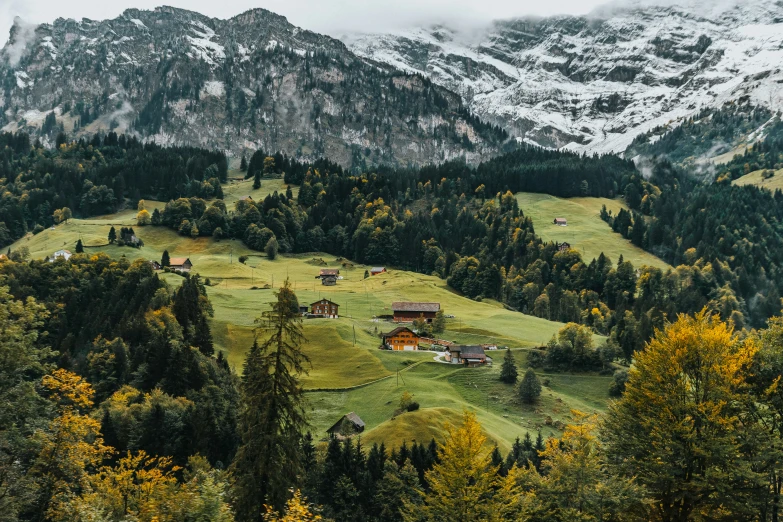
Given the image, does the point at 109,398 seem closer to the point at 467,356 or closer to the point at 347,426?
the point at 347,426

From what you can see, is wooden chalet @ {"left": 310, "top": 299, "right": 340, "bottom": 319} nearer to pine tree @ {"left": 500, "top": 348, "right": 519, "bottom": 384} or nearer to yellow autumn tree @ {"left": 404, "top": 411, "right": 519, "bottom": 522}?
pine tree @ {"left": 500, "top": 348, "right": 519, "bottom": 384}

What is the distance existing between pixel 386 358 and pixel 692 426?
8208cm

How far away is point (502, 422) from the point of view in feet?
283

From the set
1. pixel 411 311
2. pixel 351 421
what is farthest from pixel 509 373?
pixel 411 311

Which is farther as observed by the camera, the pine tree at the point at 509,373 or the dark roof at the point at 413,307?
the dark roof at the point at 413,307

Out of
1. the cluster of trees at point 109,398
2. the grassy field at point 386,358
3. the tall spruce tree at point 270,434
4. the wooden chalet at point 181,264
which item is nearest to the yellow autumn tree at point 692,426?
the tall spruce tree at point 270,434

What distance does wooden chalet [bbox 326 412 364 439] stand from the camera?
78375 mm

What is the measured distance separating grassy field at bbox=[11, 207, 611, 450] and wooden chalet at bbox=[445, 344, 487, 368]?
286 centimetres

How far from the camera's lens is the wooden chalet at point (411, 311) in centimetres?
13388

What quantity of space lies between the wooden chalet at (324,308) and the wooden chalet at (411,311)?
12463 millimetres

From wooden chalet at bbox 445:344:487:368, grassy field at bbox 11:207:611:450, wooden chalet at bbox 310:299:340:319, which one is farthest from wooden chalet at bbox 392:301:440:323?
wooden chalet at bbox 445:344:487:368

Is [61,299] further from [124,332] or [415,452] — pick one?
[415,452]

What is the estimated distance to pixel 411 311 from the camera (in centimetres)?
13450

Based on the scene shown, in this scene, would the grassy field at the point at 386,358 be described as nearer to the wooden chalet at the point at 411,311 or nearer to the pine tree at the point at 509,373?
the pine tree at the point at 509,373
